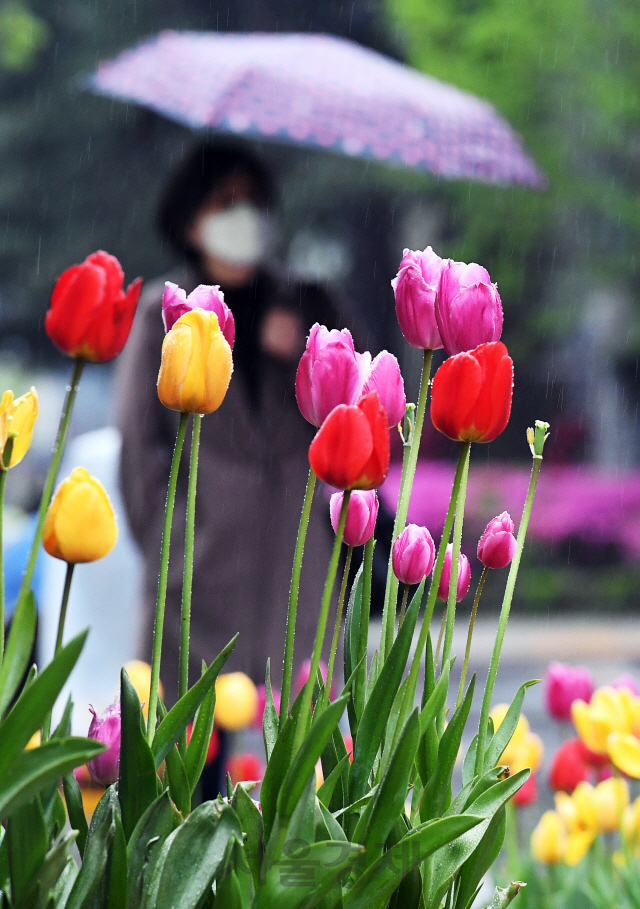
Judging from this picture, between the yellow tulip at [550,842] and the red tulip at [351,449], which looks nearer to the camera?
the red tulip at [351,449]

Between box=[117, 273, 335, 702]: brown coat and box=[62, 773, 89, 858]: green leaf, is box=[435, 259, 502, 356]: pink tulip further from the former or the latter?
box=[117, 273, 335, 702]: brown coat

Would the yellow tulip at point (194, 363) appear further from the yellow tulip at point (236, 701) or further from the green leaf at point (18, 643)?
the yellow tulip at point (236, 701)

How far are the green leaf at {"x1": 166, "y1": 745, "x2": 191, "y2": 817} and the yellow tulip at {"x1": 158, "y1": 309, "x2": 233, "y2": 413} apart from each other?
166 millimetres

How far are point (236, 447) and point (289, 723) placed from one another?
72.4 inches

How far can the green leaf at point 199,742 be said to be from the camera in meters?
0.54

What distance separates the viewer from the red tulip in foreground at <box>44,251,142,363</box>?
1.55ft

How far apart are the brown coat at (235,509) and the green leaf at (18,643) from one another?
5.64 feet

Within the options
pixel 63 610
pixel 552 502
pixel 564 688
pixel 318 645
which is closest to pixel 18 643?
pixel 63 610

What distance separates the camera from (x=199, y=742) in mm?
537

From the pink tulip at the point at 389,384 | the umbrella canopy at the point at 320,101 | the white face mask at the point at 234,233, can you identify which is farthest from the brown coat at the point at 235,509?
the pink tulip at the point at 389,384

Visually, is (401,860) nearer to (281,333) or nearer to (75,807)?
(75,807)

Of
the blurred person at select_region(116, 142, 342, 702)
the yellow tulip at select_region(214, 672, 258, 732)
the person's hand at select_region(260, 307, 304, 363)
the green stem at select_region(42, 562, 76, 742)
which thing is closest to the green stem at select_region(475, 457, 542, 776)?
the green stem at select_region(42, 562, 76, 742)

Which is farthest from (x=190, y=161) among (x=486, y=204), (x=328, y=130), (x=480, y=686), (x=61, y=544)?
(x=486, y=204)

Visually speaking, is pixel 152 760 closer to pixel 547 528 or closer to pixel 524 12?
pixel 547 528
